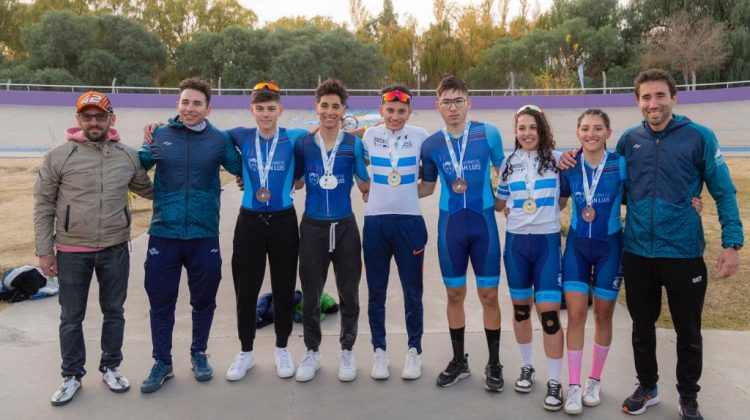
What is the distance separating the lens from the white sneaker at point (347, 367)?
4.25 m

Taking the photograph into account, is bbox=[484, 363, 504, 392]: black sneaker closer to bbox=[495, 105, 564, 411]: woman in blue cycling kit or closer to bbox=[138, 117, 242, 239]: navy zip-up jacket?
bbox=[495, 105, 564, 411]: woman in blue cycling kit

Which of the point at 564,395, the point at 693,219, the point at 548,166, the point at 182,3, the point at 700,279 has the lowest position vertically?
the point at 564,395

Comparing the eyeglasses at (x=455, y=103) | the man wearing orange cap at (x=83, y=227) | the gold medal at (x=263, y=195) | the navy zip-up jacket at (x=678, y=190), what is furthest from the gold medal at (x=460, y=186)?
the man wearing orange cap at (x=83, y=227)

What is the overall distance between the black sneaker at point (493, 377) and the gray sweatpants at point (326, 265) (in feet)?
3.26

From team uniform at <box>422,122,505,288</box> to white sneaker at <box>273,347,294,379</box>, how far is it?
130 centimetres

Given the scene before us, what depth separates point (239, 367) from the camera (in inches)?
170

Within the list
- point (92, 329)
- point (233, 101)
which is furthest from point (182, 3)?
point (92, 329)

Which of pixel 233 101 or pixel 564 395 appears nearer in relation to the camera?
pixel 564 395

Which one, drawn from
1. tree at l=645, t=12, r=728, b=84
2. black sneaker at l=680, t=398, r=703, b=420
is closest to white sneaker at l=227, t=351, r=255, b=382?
black sneaker at l=680, t=398, r=703, b=420

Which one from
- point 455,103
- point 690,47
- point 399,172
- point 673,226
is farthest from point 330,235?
point 690,47

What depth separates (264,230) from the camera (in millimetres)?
4301

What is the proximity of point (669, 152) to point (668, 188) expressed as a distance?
22 cm

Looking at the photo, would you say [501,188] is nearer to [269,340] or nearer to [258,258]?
[258,258]

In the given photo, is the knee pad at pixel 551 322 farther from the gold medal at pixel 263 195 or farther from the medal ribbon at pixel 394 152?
the gold medal at pixel 263 195
